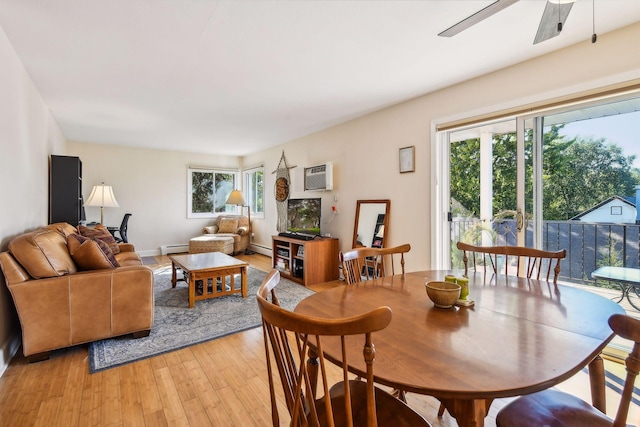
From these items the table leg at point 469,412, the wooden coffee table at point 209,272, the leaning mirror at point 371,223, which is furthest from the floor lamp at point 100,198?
the table leg at point 469,412

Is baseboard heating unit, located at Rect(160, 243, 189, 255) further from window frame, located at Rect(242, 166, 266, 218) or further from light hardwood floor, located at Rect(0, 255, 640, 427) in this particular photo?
light hardwood floor, located at Rect(0, 255, 640, 427)

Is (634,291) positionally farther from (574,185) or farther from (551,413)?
(551,413)

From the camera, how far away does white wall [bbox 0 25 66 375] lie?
88.2 inches

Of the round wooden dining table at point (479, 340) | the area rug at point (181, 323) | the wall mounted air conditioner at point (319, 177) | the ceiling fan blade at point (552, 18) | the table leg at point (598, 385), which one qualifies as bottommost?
the area rug at point (181, 323)

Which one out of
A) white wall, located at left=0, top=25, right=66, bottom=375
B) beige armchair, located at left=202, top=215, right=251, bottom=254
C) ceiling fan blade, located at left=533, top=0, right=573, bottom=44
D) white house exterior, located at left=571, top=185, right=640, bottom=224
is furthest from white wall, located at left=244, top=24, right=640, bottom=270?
white wall, located at left=0, top=25, right=66, bottom=375

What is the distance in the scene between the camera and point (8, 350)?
222 cm

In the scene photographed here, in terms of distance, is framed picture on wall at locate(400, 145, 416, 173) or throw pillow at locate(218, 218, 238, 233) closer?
framed picture on wall at locate(400, 145, 416, 173)

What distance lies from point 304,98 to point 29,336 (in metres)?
3.20

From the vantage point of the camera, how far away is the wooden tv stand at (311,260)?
4.29 meters

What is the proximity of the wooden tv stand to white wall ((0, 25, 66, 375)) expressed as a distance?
274 cm

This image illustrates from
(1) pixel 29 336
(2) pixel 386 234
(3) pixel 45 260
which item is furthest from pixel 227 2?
(2) pixel 386 234

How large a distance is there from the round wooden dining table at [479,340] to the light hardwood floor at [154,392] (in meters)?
0.75

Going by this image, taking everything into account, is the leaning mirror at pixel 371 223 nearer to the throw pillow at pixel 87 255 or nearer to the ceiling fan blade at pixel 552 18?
the ceiling fan blade at pixel 552 18

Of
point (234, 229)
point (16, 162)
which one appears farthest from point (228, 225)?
point (16, 162)
